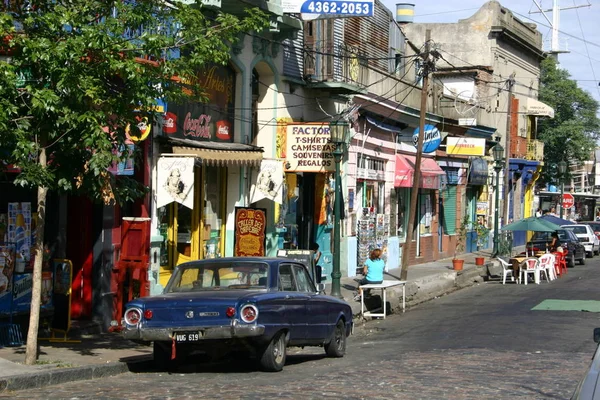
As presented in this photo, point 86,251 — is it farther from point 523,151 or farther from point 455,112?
point 523,151

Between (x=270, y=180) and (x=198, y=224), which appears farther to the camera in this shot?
(x=270, y=180)

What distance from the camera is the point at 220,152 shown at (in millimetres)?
21062

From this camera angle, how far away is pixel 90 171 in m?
13.2

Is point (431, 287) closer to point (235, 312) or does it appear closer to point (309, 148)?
point (309, 148)

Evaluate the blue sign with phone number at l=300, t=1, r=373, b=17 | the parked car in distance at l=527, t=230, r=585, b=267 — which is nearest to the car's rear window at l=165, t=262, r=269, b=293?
the blue sign with phone number at l=300, t=1, r=373, b=17

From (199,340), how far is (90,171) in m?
2.60

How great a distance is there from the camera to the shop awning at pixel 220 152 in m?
19.8

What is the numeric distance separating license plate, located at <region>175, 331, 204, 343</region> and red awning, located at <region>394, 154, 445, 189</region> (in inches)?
876

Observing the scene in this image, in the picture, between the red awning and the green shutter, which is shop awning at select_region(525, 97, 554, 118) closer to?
the green shutter

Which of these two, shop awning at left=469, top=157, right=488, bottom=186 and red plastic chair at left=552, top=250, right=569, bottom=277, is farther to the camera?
shop awning at left=469, top=157, right=488, bottom=186

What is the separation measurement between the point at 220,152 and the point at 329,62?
22.6 feet

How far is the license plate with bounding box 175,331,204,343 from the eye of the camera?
41.8ft

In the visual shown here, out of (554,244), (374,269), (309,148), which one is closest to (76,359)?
(374,269)

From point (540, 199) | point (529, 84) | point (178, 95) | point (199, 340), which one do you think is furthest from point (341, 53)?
point (540, 199)
